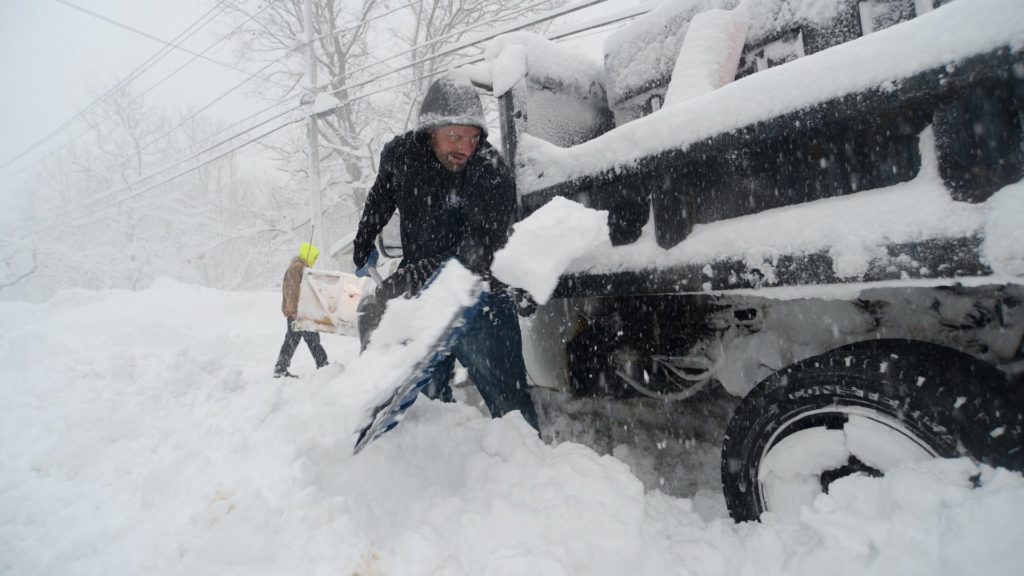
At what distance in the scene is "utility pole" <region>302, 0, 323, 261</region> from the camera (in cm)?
1520

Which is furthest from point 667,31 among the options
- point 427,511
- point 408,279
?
point 427,511

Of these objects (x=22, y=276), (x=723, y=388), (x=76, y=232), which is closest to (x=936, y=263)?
(x=723, y=388)

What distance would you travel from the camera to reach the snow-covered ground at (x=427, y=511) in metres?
1.06

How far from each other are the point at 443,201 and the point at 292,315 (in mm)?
5597

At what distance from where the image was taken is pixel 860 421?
1180 mm

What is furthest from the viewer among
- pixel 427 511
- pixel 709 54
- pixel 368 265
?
pixel 368 265

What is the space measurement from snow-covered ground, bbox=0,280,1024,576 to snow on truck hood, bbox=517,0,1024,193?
0.91m

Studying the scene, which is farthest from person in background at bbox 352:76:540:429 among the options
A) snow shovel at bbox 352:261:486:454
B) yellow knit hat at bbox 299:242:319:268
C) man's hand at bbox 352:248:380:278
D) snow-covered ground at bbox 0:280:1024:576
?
yellow knit hat at bbox 299:242:319:268

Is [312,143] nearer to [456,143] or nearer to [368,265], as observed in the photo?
[368,265]

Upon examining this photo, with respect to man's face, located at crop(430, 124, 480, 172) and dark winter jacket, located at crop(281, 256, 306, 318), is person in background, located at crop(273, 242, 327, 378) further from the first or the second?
man's face, located at crop(430, 124, 480, 172)

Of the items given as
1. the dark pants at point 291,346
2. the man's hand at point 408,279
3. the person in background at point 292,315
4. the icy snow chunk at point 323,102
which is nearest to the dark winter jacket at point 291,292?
the person in background at point 292,315

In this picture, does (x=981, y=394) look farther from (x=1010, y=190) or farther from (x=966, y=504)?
(x=1010, y=190)

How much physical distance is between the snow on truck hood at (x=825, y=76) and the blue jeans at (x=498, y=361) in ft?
2.82

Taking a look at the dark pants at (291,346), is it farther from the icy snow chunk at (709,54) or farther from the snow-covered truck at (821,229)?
the icy snow chunk at (709,54)
